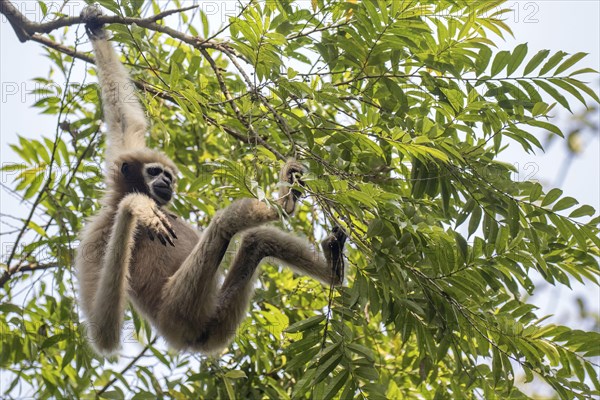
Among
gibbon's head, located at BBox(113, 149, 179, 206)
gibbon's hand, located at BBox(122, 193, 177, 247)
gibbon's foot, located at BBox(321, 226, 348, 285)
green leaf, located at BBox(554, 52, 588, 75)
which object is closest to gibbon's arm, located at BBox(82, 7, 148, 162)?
gibbon's head, located at BBox(113, 149, 179, 206)

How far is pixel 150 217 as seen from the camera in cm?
480

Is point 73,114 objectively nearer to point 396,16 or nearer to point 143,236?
point 143,236

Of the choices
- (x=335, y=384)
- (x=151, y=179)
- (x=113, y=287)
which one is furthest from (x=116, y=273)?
(x=335, y=384)

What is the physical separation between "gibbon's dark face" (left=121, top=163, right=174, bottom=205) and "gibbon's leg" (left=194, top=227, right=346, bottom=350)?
114 cm

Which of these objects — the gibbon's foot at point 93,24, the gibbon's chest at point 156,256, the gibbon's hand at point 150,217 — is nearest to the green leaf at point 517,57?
the gibbon's hand at point 150,217

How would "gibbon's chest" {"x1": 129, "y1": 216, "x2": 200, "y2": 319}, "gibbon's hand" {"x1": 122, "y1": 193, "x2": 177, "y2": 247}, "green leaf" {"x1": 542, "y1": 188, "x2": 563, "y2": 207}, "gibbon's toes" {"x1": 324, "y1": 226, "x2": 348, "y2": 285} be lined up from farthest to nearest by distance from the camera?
1. "gibbon's chest" {"x1": 129, "y1": 216, "x2": 200, "y2": 319}
2. "gibbon's toes" {"x1": 324, "y1": 226, "x2": 348, "y2": 285}
3. "gibbon's hand" {"x1": 122, "y1": 193, "x2": 177, "y2": 247}
4. "green leaf" {"x1": 542, "y1": 188, "x2": 563, "y2": 207}

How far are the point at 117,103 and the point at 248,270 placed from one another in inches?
93.3

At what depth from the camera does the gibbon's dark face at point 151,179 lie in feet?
21.7

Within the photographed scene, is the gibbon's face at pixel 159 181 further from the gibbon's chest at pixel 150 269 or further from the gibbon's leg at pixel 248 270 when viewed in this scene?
the gibbon's leg at pixel 248 270

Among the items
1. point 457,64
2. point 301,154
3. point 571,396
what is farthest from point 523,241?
point 301,154

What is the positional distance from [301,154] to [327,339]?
140 centimetres

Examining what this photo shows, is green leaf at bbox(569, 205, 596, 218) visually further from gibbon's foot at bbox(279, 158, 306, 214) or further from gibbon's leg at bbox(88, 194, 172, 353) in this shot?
gibbon's leg at bbox(88, 194, 172, 353)

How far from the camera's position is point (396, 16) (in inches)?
188

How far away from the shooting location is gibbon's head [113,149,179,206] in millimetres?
6621
